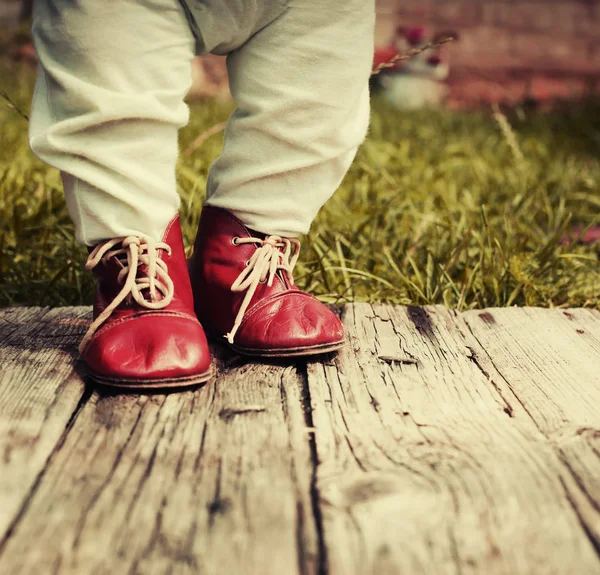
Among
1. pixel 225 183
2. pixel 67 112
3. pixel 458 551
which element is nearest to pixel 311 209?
pixel 225 183

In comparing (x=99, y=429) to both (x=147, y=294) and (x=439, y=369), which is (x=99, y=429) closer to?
(x=147, y=294)

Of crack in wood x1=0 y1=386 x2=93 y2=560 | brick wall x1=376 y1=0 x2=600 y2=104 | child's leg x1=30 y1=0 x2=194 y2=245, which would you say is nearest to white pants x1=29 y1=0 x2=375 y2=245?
child's leg x1=30 y1=0 x2=194 y2=245

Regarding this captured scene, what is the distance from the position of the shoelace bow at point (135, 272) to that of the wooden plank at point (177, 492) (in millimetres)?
139

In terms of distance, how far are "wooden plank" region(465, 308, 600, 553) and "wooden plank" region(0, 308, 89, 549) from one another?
0.55 meters

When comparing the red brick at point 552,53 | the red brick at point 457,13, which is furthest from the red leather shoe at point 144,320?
the red brick at point 552,53

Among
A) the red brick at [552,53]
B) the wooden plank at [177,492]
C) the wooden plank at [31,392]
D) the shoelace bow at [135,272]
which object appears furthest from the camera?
the red brick at [552,53]

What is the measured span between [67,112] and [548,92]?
6749 mm

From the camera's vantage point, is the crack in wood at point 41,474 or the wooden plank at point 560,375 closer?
the crack in wood at point 41,474

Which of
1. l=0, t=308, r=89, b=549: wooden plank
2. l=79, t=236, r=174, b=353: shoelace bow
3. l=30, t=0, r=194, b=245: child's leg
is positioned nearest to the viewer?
l=0, t=308, r=89, b=549: wooden plank

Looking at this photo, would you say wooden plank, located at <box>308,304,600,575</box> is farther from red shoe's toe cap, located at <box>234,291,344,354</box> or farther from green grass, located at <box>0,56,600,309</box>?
green grass, located at <box>0,56,600,309</box>

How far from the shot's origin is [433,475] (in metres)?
0.78

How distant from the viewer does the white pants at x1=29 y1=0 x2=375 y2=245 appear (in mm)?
955

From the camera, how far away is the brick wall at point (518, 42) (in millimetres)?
6809

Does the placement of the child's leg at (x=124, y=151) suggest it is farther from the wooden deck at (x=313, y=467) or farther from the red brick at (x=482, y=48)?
the red brick at (x=482, y=48)
